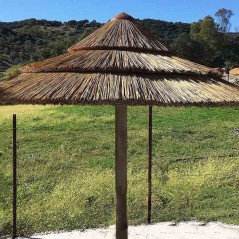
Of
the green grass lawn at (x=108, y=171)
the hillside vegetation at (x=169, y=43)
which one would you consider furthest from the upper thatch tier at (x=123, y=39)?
the hillside vegetation at (x=169, y=43)

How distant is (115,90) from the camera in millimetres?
3588

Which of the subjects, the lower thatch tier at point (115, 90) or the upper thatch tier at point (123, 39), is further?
the upper thatch tier at point (123, 39)

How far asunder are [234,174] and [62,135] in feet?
15.7

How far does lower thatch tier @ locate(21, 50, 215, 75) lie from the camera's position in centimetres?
381

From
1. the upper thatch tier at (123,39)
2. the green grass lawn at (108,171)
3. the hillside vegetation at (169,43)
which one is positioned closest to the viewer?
the upper thatch tier at (123,39)

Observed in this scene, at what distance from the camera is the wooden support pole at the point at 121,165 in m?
4.48

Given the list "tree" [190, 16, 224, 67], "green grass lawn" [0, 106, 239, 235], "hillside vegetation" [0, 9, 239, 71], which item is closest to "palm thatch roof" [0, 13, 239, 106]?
"green grass lawn" [0, 106, 239, 235]

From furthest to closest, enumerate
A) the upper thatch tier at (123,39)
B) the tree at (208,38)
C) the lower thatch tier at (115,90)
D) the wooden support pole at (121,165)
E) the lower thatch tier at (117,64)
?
the tree at (208,38)
the wooden support pole at (121,165)
the upper thatch tier at (123,39)
the lower thatch tier at (117,64)
the lower thatch tier at (115,90)

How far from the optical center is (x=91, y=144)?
35.4 feet

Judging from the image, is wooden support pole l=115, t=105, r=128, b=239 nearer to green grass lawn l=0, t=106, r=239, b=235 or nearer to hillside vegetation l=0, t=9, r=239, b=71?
green grass lawn l=0, t=106, r=239, b=235

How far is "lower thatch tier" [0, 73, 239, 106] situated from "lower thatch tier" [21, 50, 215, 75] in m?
0.06

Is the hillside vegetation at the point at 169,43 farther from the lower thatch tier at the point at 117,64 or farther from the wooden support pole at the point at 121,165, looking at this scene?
the lower thatch tier at the point at 117,64

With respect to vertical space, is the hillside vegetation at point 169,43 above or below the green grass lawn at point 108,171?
above

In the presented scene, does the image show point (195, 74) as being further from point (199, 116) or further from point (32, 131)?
point (199, 116)
